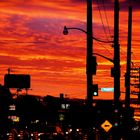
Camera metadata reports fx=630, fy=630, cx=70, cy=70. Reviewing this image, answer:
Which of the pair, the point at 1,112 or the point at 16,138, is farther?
the point at 1,112

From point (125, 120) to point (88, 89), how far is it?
1756cm

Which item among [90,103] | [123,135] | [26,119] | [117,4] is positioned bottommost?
[26,119]

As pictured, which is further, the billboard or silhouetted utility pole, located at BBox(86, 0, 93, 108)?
the billboard

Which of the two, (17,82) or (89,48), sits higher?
(89,48)

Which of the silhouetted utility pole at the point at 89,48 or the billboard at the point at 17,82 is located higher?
the silhouetted utility pole at the point at 89,48

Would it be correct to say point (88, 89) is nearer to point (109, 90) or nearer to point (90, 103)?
point (90, 103)

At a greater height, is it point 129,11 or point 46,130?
point 129,11

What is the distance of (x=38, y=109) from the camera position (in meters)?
193

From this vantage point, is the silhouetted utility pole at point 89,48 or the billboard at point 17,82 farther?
the billboard at point 17,82

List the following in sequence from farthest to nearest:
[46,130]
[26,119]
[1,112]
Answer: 1. [26,119]
2. [1,112]
3. [46,130]

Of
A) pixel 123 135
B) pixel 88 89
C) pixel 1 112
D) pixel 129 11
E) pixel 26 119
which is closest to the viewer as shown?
pixel 88 89

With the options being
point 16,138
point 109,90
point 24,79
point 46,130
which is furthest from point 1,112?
point 109,90

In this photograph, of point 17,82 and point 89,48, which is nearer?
point 89,48

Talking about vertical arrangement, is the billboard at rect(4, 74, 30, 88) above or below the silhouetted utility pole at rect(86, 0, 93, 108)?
below
